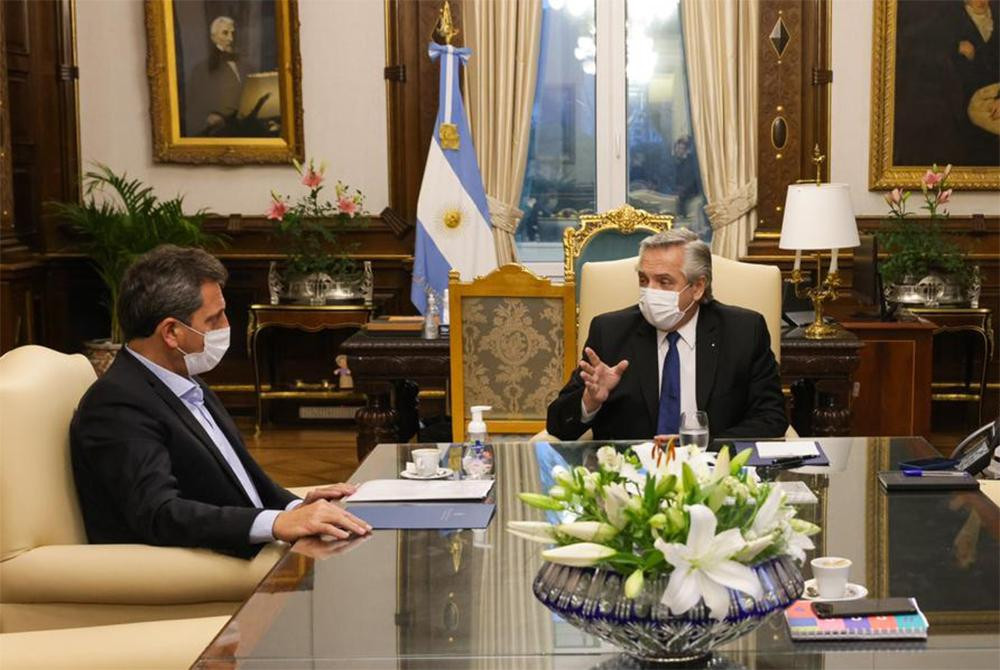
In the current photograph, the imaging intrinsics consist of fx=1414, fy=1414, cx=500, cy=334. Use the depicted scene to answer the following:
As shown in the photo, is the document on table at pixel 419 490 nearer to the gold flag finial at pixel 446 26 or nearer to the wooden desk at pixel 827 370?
the wooden desk at pixel 827 370

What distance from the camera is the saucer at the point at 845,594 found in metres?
2.26

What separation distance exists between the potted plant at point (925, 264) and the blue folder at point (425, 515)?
5.06 metres

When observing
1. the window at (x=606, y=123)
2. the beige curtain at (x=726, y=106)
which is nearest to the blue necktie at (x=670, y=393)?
the beige curtain at (x=726, y=106)

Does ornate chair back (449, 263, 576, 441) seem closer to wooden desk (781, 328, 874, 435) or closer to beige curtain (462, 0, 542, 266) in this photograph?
wooden desk (781, 328, 874, 435)

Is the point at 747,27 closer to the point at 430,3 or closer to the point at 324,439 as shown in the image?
the point at 430,3

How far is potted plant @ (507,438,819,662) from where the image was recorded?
1.78 metres

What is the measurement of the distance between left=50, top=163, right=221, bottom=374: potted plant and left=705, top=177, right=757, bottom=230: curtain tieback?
9.39ft

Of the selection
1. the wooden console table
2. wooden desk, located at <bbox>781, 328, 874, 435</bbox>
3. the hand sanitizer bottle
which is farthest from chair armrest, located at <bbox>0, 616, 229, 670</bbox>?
wooden desk, located at <bbox>781, 328, 874, 435</bbox>

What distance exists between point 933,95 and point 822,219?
2834 millimetres

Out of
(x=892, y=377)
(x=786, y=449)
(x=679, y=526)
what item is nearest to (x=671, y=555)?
(x=679, y=526)

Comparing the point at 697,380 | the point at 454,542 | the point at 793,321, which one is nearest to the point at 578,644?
the point at 454,542

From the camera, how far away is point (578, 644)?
6.91 feet

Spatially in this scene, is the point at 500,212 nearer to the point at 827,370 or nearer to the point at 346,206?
the point at 346,206

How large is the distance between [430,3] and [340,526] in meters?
5.77
